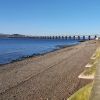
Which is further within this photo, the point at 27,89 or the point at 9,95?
the point at 27,89

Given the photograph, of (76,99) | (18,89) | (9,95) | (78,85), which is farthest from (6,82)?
(76,99)

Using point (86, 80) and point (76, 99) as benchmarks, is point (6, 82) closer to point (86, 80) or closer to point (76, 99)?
point (86, 80)

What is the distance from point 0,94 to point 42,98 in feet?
9.08

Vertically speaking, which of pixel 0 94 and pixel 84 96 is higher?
pixel 84 96

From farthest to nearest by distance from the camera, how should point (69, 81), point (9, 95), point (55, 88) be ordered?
1. point (69, 81)
2. point (55, 88)
3. point (9, 95)

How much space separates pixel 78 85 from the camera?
52.9 feet

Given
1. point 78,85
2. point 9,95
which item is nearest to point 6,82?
point 9,95

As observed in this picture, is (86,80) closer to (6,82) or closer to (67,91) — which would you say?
(67,91)

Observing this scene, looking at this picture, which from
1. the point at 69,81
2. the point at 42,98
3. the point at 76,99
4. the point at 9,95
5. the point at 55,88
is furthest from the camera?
the point at 69,81

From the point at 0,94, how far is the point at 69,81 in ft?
17.4

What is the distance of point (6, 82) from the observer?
1883 centimetres

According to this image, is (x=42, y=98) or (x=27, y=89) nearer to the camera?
(x=42, y=98)

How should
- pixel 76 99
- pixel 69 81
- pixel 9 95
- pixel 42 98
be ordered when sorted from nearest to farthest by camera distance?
pixel 76 99, pixel 42 98, pixel 9 95, pixel 69 81

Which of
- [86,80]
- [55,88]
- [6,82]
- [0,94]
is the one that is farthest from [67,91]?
[6,82]
